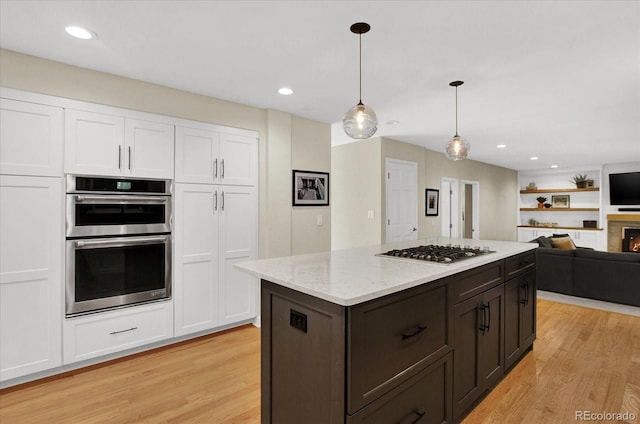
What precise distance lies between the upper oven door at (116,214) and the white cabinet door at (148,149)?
24cm

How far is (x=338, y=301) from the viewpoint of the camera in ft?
4.11

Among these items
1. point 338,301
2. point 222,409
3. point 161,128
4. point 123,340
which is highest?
point 161,128

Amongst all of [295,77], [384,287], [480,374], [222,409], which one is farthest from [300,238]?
[384,287]

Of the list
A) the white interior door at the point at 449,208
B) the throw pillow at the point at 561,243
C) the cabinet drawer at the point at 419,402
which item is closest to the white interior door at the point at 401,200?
the white interior door at the point at 449,208

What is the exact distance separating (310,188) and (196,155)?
1.45 m

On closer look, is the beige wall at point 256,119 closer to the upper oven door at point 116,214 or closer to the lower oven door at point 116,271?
the upper oven door at point 116,214

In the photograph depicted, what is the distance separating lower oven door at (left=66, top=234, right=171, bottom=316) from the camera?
264cm

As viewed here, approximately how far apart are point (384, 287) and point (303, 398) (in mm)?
634

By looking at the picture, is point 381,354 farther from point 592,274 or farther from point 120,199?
point 592,274

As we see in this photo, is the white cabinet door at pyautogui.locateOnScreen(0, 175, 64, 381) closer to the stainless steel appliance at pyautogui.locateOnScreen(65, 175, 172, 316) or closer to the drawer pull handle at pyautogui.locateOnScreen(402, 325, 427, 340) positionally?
the stainless steel appliance at pyautogui.locateOnScreen(65, 175, 172, 316)

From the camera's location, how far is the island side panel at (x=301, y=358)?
1318 mm

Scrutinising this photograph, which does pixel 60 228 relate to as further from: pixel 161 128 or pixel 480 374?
pixel 480 374

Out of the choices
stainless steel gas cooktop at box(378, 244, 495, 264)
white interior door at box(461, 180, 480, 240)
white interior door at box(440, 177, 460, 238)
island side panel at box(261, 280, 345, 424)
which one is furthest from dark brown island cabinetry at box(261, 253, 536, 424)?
white interior door at box(461, 180, 480, 240)

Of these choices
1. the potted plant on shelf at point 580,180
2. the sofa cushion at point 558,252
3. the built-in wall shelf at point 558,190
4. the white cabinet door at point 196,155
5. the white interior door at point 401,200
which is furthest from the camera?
the potted plant on shelf at point 580,180
